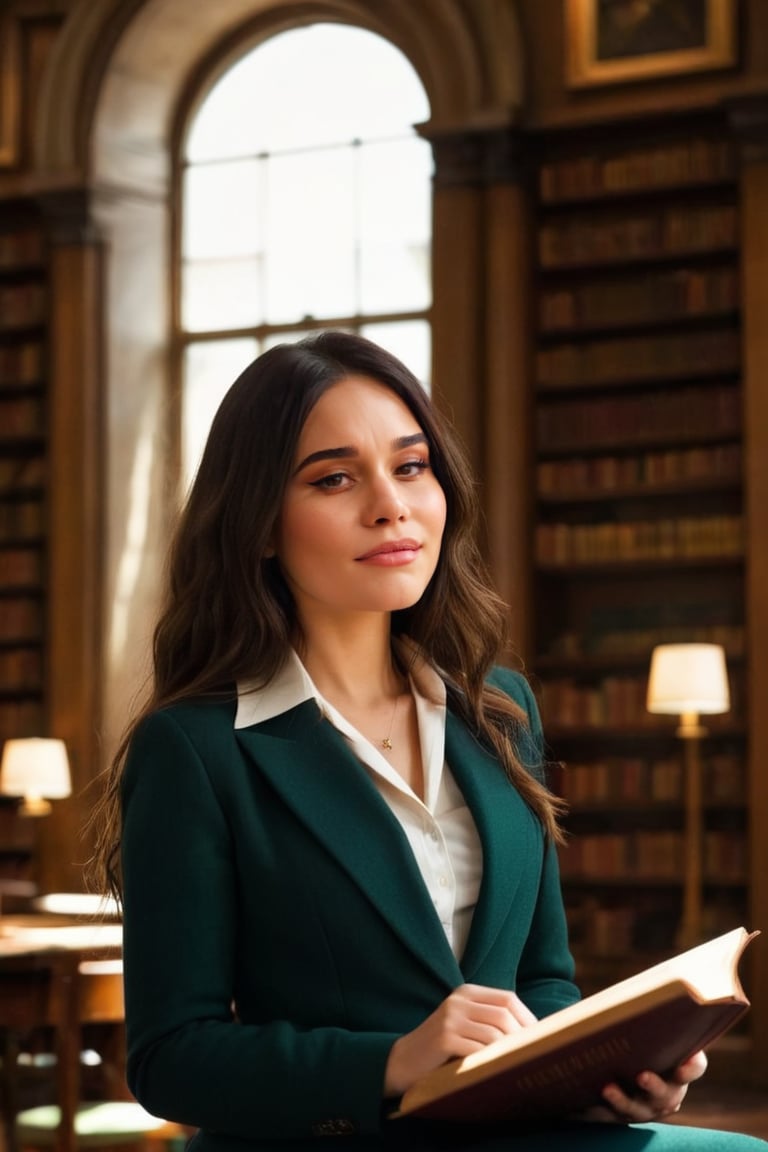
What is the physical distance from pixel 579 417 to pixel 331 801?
22.3ft

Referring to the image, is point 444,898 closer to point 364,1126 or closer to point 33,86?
Result: point 364,1126

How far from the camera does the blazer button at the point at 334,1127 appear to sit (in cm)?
147

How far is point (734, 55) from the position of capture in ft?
26.0

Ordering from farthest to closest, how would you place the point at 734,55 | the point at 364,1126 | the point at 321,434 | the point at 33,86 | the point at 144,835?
1. the point at 33,86
2. the point at 734,55
3. the point at 321,434
4. the point at 144,835
5. the point at 364,1126

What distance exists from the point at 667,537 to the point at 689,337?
3.05 ft

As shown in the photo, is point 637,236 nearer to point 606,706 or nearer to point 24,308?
point 606,706

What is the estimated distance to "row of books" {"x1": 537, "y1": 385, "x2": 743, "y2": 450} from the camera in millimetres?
8016

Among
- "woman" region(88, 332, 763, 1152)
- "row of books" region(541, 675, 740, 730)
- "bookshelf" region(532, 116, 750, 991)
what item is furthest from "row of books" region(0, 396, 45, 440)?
→ "woman" region(88, 332, 763, 1152)

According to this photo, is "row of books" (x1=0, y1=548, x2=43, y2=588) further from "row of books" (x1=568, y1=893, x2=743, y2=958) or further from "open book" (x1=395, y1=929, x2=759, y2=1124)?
"open book" (x1=395, y1=929, x2=759, y2=1124)

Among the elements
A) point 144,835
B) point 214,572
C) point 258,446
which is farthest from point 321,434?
point 144,835

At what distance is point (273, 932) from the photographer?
5.15 feet

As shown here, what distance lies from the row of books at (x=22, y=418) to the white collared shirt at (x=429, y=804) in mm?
8068

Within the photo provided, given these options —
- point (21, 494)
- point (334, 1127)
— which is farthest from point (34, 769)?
point (334, 1127)

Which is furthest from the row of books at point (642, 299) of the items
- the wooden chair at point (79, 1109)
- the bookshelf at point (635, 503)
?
the wooden chair at point (79, 1109)
